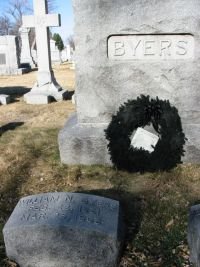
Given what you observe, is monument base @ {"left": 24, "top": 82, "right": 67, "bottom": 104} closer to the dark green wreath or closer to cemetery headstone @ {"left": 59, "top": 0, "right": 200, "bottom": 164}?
cemetery headstone @ {"left": 59, "top": 0, "right": 200, "bottom": 164}

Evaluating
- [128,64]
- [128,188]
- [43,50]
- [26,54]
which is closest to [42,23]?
[43,50]

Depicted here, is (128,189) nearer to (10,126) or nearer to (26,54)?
(10,126)

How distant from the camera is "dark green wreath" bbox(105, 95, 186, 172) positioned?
4082 millimetres

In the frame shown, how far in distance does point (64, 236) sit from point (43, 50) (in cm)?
774

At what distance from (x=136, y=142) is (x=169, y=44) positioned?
1246 millimetres

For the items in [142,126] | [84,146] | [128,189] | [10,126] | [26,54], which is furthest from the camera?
[26,54]

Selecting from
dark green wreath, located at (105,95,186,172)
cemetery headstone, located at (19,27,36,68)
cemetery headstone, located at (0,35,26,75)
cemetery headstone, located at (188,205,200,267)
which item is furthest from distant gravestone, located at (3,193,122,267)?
cemetery headstone, located at (19,27,36,68)

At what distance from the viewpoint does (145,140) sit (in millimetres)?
4145

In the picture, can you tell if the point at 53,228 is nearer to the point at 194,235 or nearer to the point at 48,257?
the point at 48,257

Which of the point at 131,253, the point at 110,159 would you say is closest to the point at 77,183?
the point at 110,159

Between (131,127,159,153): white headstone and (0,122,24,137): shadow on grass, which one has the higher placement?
(131,127,159,153): white headstone

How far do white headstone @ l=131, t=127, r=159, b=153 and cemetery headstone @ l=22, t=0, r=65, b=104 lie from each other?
5146mm

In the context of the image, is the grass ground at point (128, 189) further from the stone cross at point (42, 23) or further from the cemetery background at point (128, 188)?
the stone cross at point (42, 23)

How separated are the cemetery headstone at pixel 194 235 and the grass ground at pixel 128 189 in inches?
5.6
